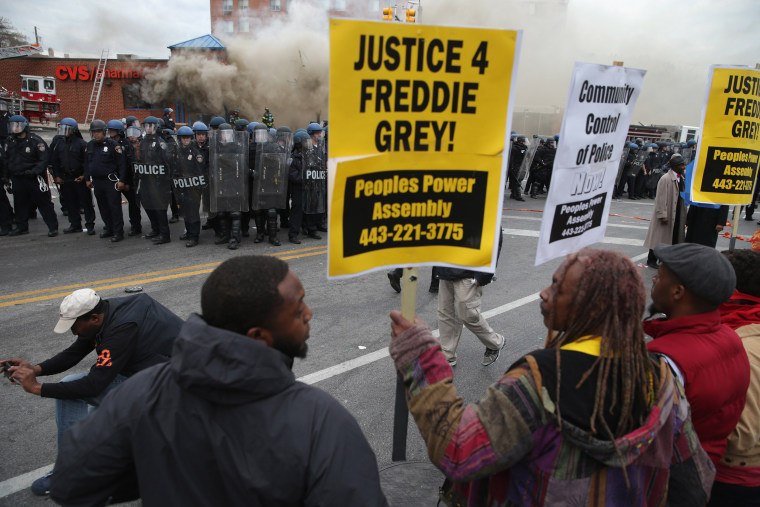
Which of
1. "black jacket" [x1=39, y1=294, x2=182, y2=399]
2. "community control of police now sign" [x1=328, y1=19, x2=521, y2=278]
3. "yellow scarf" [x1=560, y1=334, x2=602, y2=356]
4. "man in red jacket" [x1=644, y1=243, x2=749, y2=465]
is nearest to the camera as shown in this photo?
"yellow scarf" [x1=560, y1=334, x2=602, y2=356]

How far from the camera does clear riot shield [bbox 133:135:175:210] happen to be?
27.1 ft

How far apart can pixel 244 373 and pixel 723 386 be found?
5.07 ft

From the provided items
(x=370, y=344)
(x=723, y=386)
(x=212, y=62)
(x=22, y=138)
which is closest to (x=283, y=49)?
(x=212, y=62)

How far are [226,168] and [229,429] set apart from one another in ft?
25.1

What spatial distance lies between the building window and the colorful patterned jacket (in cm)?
3465

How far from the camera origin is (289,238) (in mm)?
8891

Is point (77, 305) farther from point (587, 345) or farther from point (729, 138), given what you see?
point (729, 138)

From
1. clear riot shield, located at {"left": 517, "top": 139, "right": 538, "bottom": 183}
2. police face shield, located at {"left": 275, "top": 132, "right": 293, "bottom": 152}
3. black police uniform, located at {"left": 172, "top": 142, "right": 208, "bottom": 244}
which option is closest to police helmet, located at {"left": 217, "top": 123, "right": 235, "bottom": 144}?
black police uniform, located at {"left": 172, "top": 142, "right": 208, "bottom": 244}

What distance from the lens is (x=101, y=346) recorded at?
2.61m

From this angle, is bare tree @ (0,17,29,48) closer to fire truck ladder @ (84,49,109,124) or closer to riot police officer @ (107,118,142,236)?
fire truck ladder @ (84,49,109,124)

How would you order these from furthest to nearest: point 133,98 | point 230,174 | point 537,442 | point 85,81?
point 133,98, point 85,81, point 230,174, point 537,442

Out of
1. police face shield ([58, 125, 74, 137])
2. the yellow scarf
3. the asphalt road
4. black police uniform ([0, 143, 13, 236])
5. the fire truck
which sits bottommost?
the asphalt road

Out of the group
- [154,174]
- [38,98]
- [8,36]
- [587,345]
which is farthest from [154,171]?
[8,36]

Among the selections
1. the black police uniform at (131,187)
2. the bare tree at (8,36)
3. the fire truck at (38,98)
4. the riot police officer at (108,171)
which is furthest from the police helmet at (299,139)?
the bare tree at (8,36)
